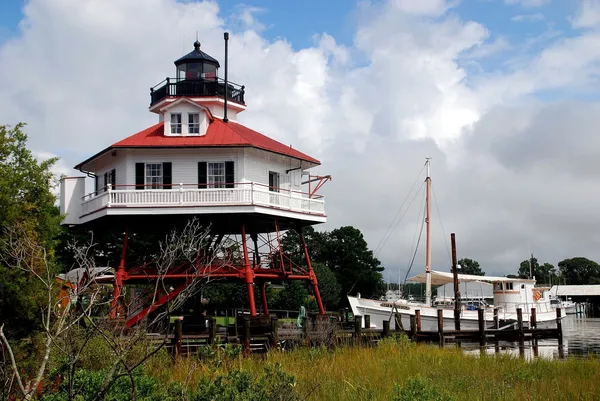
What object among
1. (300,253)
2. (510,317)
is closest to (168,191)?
(510,317)

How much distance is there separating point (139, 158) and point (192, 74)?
6.65m

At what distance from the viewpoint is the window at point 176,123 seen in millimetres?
33312

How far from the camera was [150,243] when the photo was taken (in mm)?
52344

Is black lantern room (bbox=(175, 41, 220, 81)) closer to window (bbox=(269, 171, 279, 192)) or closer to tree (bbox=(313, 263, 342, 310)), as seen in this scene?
window (bbox=(269, 171, 279, 192))

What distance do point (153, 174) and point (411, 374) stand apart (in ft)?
60.4

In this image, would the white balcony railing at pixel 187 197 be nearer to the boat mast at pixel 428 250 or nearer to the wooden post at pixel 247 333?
the wooden post at pixel 247 333

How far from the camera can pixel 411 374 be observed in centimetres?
1819

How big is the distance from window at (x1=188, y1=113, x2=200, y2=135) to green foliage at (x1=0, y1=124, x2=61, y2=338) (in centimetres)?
837

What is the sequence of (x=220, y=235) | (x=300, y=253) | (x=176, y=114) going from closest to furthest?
(x=176, y=114) → (x=220, y=235) → (x=300, y=253)

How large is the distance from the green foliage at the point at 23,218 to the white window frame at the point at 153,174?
6.78 m

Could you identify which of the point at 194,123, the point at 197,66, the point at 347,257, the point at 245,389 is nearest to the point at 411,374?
the point at 245,389

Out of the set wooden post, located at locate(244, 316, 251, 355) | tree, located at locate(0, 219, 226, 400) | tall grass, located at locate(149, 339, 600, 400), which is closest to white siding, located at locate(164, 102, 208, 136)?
tree, located at locate(0, 219, 226, 400)

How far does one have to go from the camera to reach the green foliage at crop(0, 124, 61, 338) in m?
22.7

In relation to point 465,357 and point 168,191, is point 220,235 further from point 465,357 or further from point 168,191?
point 465,357
